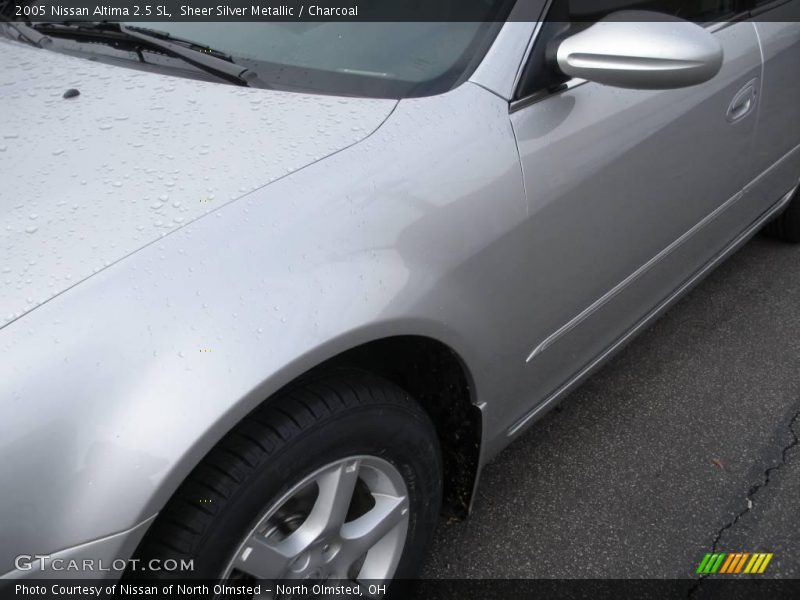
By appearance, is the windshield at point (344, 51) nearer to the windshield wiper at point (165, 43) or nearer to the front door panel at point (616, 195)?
the windshield wiper at point (165, 43)

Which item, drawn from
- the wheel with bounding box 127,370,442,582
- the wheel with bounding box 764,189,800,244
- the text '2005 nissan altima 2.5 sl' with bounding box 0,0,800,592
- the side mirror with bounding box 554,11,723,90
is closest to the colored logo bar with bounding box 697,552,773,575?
the text '2005 nissan altima 2.5 sl' with bounding box 0,0,800,592

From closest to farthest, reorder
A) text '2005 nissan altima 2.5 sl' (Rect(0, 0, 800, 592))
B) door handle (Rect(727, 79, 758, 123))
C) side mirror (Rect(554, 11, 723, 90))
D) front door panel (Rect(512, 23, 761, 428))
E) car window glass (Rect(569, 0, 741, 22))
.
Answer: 1. text '2005 nissan altima 2.5 sl' (Rect(0, 0, 800, 592))
2. side mirror (Rect(554, 11, 723, 90))
3. front door panel (Rect(512, 23, 761, 428))
4. car window glass (Rect(569, 0, 741, 22))
5. door handle (Rect(727, 79, 758, 123))

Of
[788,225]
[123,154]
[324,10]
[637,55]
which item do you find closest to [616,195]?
[637,55]

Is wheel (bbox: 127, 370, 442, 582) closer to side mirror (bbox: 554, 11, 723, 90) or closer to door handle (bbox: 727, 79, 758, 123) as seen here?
side mirror (bbox: 554, 11, 723, 90)

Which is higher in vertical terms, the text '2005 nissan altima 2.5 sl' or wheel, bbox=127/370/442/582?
the text '2005 nissan altima 2.5 sl'

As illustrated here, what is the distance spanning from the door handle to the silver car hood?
3.93ft

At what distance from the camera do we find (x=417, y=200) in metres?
1.37

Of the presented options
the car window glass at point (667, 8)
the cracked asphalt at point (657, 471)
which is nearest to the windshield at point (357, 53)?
the car window glass at point (667, 8)

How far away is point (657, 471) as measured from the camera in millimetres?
2123

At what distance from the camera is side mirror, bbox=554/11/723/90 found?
4.94 feet

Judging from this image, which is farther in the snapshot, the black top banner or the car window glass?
the car window glass

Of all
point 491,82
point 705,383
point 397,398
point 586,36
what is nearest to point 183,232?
point 397,398

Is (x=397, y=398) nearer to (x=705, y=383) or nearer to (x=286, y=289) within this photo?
(x=286, y=289)

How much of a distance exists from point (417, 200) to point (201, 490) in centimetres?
62
